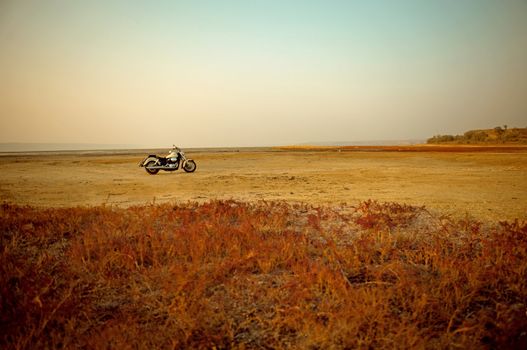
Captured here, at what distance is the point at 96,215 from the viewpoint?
6781mm

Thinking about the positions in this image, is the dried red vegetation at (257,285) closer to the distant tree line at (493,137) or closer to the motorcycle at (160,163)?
the motorcycle at (160,163)

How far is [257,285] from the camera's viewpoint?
148 inches

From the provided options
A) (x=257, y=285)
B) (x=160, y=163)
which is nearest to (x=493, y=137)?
(x=160, y=163)

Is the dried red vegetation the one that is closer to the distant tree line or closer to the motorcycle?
the motorcycle

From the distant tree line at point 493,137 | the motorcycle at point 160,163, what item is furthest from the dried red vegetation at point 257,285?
the distant tree line at point 493,137

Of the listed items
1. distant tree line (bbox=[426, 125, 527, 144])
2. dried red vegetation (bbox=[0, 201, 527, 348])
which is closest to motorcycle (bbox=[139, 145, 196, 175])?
dried red vegetation (bbox=[0, 201, 527, 348])

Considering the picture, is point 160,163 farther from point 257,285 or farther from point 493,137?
point 493,137

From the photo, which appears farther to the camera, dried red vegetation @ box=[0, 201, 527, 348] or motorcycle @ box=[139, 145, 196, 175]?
motorcycle @ box=[139, 145, 196, 175]

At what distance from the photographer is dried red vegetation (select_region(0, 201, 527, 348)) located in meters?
2.79

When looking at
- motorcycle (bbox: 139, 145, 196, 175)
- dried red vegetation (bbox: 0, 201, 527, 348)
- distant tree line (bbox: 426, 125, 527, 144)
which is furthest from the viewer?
distant tree line (bbox: 426, 125, 527, 144)

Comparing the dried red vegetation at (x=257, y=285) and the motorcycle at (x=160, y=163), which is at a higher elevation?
the motorcycle at (x=160, y=163)

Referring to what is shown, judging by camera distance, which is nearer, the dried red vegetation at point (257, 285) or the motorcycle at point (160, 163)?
the dried red vegetation at point (257, 285)

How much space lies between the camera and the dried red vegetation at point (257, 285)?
9.16ft

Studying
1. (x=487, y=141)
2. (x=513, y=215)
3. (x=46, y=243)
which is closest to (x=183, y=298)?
(x=46, y=243)
